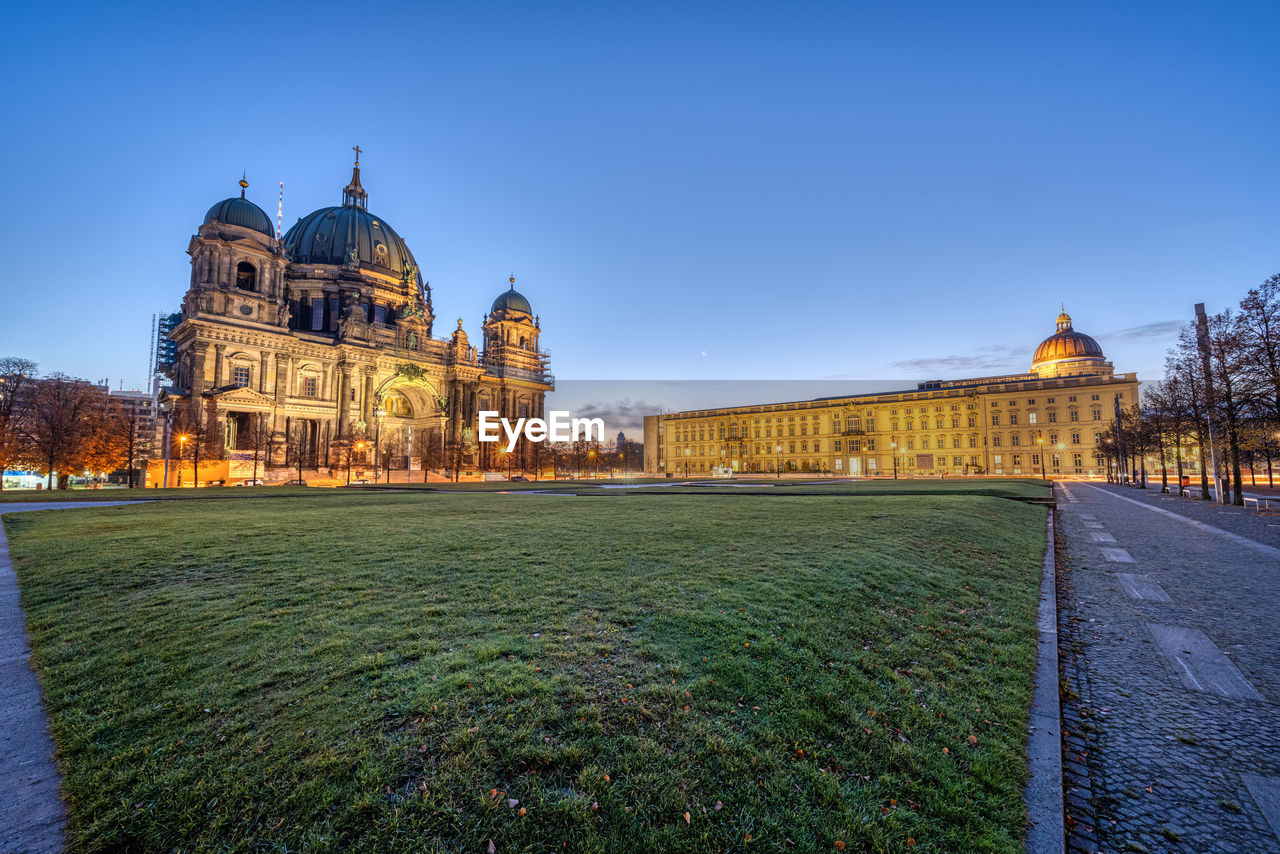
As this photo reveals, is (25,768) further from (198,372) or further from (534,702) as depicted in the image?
(198,372)

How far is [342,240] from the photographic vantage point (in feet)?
241

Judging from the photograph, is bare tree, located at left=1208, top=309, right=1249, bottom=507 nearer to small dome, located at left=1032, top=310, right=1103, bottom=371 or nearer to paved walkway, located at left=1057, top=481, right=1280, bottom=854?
paved walkway, located at left=1057, top=481, right=1280, bottom=854

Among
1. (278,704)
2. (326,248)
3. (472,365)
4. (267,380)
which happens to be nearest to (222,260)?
(267,380)

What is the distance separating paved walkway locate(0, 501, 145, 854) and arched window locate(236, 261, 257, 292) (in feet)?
221

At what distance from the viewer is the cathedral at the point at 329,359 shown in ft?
175

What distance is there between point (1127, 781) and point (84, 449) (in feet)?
225

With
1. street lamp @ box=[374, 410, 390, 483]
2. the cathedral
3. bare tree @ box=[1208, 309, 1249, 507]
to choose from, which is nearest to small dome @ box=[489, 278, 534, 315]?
the cathedral

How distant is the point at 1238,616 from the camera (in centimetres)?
802

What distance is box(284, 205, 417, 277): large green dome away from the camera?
72.3 m

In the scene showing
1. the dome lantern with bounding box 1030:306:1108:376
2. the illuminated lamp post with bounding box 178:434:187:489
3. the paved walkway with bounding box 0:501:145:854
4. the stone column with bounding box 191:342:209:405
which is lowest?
the paved walkway with bounding box 0:501:145:854

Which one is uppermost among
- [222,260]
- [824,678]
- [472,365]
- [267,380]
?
[222,260]

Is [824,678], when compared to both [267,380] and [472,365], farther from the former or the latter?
[472,365]

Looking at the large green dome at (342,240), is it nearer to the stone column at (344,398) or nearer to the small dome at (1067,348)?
the stone column at (344,398)

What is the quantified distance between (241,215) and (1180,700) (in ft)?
250
